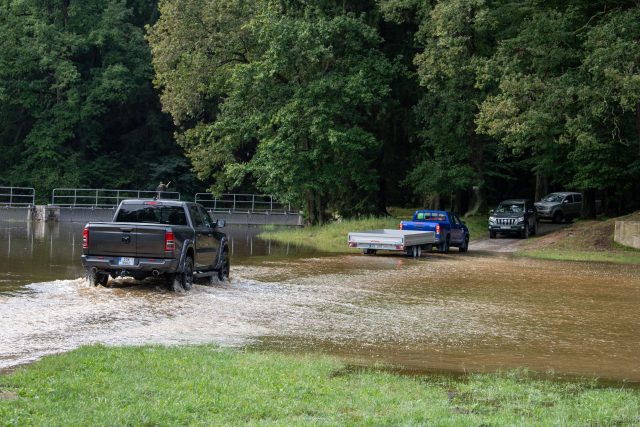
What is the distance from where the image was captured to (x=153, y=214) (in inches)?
845

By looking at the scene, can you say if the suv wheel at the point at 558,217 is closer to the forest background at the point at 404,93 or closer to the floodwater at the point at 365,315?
the forest background at the point at 404,93

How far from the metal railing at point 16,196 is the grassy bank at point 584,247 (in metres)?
37.2

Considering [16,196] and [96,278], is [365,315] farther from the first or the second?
[16,196]

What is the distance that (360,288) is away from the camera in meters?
22.2

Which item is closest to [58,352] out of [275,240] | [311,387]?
[311,387]

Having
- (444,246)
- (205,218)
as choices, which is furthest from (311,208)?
(205,218)

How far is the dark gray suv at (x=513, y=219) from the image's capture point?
44781 millimetres

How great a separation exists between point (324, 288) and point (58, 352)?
10065mm

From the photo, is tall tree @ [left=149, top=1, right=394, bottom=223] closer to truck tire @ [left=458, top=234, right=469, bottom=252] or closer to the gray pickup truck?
truck tire @ [left=458, top=234, right=469, bottom=252]

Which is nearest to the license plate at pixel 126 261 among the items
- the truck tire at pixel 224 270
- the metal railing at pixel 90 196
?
the truck tire at pixel 224 270

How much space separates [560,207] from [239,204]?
86.7ft

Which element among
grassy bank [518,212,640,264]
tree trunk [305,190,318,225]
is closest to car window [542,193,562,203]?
grassy bank [518,212,640,264]

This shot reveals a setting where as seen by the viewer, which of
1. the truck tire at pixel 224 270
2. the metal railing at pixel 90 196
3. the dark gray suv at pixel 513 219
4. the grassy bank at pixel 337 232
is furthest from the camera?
the metal railing at pixel 90 196

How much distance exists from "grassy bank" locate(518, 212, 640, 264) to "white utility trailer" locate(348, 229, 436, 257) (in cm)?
494
